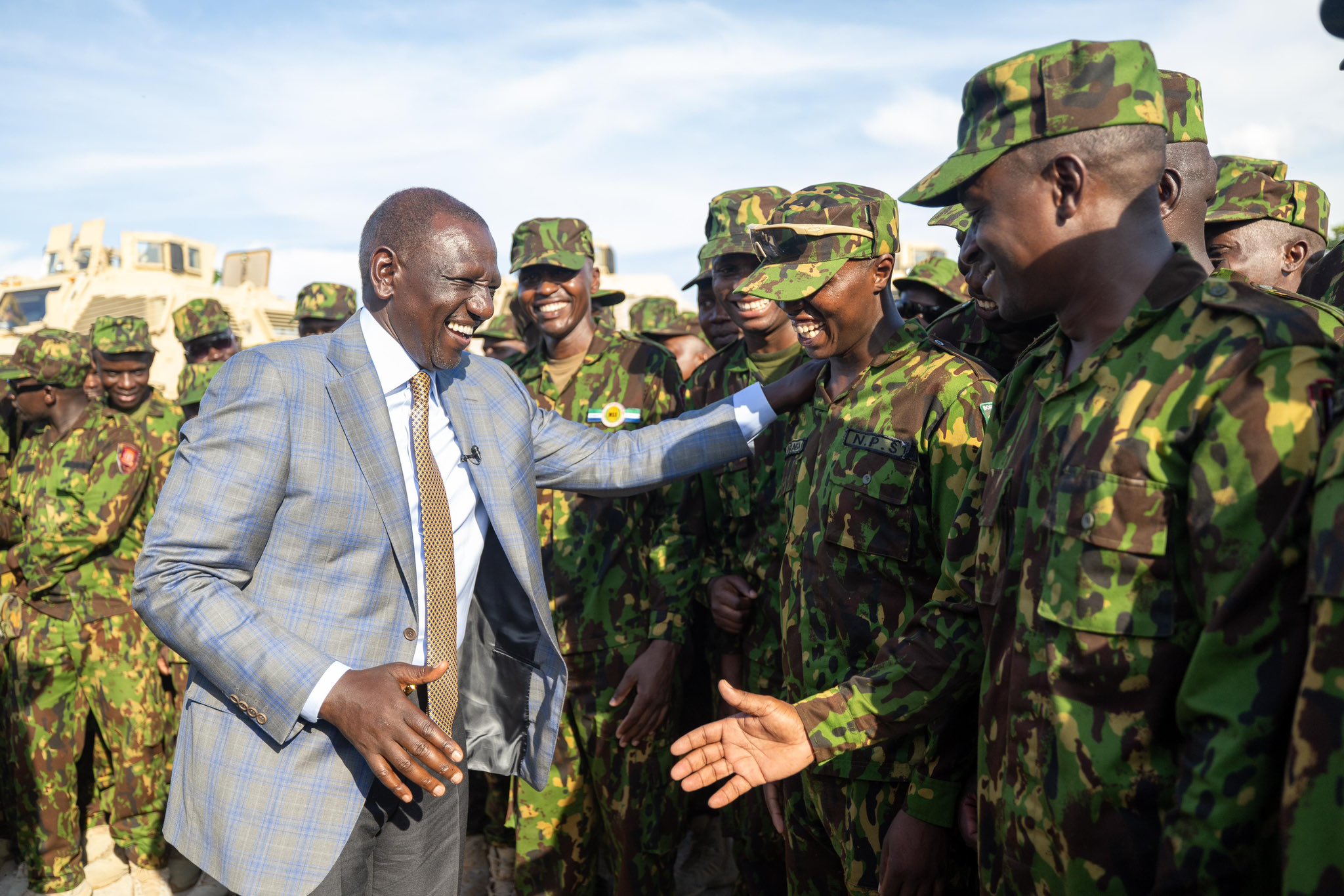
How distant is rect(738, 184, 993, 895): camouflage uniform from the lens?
2572mm

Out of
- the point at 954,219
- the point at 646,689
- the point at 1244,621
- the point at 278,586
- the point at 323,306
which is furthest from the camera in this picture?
the point at 323,306

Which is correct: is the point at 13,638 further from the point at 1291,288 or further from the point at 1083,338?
the point at 1291,288

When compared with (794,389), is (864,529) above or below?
below

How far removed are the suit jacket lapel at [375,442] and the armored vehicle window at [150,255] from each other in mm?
20072

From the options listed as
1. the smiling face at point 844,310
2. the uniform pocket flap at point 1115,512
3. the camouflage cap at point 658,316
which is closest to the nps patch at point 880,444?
the smiling face at point 844,310

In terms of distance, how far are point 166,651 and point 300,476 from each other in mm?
4173

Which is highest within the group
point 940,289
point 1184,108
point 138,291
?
point 138,291

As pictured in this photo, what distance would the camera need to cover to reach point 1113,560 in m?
1.59

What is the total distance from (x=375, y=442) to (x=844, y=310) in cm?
141

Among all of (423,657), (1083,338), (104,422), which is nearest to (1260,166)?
(1083,338)

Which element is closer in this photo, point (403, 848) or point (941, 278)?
point (403, 848)

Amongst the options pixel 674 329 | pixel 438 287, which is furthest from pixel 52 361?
pixel 674 329

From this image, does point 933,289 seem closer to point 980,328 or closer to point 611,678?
point 980,328

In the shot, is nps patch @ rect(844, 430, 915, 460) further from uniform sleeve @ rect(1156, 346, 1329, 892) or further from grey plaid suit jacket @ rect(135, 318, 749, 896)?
uniform sleeve @ rect(1156, 346, 1329, 892)
